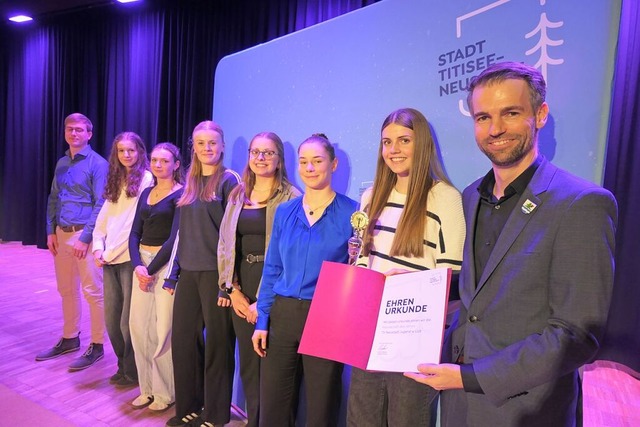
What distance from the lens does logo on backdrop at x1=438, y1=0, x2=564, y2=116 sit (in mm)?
1582

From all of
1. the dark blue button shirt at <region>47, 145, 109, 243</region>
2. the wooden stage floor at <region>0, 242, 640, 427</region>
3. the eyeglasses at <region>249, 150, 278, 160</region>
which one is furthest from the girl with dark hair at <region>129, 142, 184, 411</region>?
the dark blue button shirt at <region>47, 145, 109, 243</region>

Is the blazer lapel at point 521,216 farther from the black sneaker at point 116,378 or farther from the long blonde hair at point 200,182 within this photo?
the black sneaker at point 116,378

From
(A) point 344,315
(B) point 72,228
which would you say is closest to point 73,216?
(B) point 72,228

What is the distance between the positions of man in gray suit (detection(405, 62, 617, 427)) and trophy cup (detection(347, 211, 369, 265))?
1.50 ft

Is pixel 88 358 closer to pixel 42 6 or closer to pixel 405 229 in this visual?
pixel 405 229

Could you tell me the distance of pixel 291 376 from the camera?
2.03m

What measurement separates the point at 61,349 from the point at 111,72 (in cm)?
584

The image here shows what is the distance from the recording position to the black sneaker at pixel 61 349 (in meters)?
3.58

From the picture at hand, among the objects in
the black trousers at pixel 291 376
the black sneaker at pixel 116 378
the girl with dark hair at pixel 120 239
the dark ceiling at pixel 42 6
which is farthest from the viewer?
the dark ceiling at pixel 42 6

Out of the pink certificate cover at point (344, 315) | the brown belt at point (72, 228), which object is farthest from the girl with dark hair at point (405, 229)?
the brown belt at point (72, 228)

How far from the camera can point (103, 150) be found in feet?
26.7

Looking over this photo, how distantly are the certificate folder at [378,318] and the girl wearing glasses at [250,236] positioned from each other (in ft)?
2.80

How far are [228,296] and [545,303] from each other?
1657mm

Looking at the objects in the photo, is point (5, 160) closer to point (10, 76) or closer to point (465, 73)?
point (10, 76)
